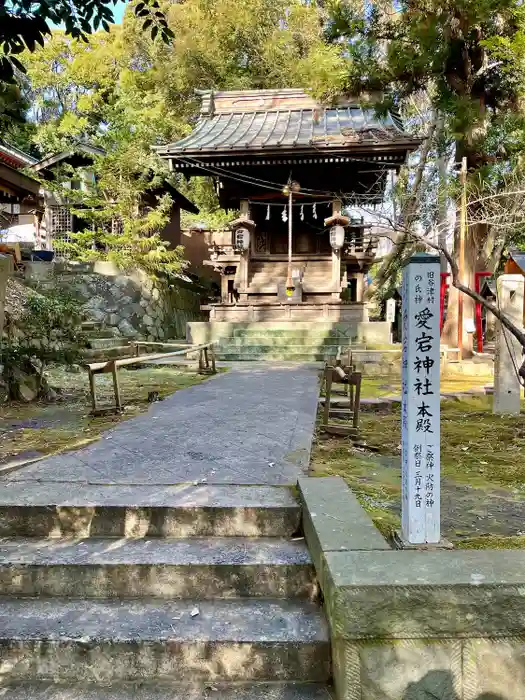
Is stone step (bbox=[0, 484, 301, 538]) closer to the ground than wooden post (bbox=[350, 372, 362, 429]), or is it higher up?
closer to the ground

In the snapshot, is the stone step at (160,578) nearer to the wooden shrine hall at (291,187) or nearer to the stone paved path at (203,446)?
the stone paved path at (203,446)

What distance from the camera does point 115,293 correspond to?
16.6 meters

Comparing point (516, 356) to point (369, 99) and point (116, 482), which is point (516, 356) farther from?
point (369, 99)

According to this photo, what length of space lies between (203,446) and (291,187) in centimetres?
1181

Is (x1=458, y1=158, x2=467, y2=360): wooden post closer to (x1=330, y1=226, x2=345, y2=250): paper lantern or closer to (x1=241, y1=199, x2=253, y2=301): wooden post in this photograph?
(x1=330, y1=226, x2=345, y2=250): paper lantern

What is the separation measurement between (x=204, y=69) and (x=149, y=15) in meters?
23.4

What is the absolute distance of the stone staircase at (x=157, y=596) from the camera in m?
2.10

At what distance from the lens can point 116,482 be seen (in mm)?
3348

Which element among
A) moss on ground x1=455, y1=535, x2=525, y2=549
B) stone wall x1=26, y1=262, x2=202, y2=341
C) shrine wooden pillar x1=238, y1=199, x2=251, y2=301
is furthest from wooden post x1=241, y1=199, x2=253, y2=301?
moss on ground x1=455, y1=535, x2=525, y2=549

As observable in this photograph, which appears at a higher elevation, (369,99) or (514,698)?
(369,99)

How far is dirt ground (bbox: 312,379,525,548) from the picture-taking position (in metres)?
2.98

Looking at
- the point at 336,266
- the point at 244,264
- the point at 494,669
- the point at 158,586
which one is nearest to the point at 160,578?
the point at 158,586

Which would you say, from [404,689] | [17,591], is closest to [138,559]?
[17,591]

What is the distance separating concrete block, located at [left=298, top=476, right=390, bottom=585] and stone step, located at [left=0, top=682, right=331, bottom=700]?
1.62ft
